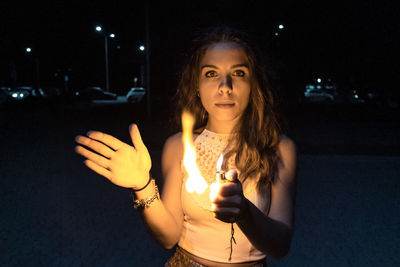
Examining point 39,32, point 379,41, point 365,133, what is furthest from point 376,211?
point 39,32

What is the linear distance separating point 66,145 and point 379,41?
23523mm

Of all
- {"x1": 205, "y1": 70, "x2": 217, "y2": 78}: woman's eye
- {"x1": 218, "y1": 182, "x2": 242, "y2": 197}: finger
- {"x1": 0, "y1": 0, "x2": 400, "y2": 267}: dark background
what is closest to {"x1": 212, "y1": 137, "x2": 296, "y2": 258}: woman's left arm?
{"x1": 218, "y1": 182, "x2": 242, "y2": 197}: finger

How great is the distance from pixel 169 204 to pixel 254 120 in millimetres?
700

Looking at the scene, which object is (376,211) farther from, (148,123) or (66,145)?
(148,123)

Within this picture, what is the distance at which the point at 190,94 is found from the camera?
2.69 metres

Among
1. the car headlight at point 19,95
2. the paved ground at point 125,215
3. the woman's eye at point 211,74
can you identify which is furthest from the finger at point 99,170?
the car headlight at point 19,95

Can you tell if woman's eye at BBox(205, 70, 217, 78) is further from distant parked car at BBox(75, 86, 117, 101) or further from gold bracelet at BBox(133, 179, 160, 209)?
distant parked car at BBox(75, 86, 117, 101)

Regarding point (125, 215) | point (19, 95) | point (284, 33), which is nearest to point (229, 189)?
point (125, 215)

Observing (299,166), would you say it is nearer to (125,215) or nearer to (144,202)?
(125,215)

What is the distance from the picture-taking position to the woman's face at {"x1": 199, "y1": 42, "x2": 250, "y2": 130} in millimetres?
2238

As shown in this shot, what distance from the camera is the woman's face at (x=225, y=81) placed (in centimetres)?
224

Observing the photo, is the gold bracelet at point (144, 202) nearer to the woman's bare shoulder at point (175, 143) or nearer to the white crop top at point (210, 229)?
the white crop top at point (210, 229)

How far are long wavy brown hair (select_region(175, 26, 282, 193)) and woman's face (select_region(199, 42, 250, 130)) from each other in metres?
0.05

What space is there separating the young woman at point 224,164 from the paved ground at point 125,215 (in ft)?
8.35
